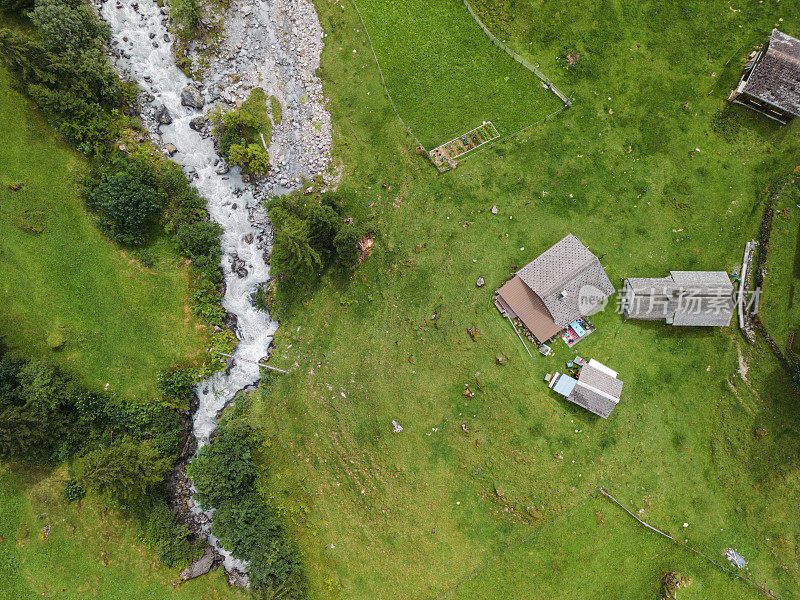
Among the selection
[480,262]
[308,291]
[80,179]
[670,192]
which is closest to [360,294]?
[308,291]

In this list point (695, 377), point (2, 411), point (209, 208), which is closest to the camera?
point (2, 411)

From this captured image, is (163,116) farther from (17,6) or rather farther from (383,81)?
(383,81)

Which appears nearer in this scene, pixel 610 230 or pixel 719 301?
pixel 719 301

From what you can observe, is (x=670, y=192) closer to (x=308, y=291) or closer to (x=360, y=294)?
(x=360, y=294)

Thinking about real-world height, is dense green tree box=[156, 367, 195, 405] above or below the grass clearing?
above

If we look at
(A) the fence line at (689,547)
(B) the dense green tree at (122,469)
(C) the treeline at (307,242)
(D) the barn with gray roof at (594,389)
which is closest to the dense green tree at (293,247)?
(C) the treeline at (307,242)

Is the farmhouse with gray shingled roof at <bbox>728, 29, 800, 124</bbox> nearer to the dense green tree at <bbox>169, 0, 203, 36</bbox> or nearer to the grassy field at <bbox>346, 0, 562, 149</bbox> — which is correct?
the grassy field at <bbox>346, 0, 562, 149</bbox>

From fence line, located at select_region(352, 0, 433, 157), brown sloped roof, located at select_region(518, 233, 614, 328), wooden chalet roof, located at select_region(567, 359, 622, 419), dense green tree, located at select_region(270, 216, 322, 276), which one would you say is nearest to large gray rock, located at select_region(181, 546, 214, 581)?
dense green tree, located at select_region(270, 216, 322, 276)
